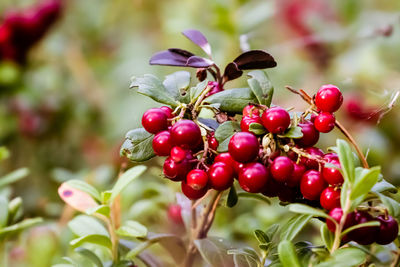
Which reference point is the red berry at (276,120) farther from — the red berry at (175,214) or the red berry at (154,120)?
the red berry at (175,214)

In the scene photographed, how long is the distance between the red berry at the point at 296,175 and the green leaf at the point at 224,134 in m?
0.07

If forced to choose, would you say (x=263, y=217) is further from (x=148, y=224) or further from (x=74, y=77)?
(x=74, y=77)

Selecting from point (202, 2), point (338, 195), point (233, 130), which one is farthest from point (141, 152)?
point (202, 2)

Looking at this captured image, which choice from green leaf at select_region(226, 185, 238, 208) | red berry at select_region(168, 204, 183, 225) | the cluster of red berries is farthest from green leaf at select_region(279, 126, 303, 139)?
the cluster of red berries

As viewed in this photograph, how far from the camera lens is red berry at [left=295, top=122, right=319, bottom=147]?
51cm

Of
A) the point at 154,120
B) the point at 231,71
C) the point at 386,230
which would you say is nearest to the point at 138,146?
the point at 154,120

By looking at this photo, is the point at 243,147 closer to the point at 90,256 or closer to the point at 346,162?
the point at 346,162

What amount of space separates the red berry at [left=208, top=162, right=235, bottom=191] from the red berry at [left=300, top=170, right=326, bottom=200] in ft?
0.24

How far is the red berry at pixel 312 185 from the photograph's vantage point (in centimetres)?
48

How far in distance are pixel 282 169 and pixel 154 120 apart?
141 millimetres

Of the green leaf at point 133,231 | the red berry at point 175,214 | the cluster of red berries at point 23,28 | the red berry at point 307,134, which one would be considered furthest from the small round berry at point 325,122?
the cluster of red berries at point 23,28

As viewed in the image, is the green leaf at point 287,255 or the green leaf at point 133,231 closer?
the green leaf at point 287,255

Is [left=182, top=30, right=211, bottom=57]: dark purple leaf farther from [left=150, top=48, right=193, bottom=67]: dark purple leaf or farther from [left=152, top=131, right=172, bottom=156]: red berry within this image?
[left=152, top=131, right=172, bottom=156]: red berry

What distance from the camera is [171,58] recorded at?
60cm
